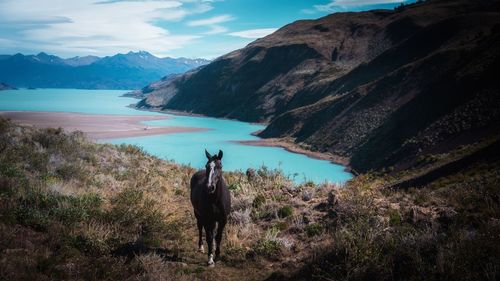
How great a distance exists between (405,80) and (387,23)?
92172mm

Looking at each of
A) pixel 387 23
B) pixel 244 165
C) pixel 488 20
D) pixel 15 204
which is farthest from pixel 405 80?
pixel 387 23

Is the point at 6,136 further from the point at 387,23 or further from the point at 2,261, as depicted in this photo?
the point at 387,23

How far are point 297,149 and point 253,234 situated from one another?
3035 inches

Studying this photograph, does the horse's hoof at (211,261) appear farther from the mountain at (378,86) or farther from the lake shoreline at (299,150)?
the lake shoreline at (299,150)

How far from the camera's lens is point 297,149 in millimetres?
86125

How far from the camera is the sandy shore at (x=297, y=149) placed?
72113mm

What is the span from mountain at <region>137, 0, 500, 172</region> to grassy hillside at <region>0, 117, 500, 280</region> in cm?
4128

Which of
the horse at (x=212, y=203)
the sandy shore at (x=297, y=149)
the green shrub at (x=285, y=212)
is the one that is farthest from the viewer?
the sandy shore at (x=297, y=149)

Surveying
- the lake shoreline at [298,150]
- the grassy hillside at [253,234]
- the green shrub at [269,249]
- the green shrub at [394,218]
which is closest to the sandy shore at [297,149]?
the lake shoreline at [298,150]

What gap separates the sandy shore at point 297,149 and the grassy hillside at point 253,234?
5781 cm

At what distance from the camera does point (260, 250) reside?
8.55m

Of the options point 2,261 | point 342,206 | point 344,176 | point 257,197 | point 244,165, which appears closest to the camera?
point 2,261

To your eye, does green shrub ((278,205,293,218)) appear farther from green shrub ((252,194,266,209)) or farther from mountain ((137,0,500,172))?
mountain ((137,0,500,172))

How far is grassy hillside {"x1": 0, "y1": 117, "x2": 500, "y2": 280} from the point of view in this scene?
6.16 meters
